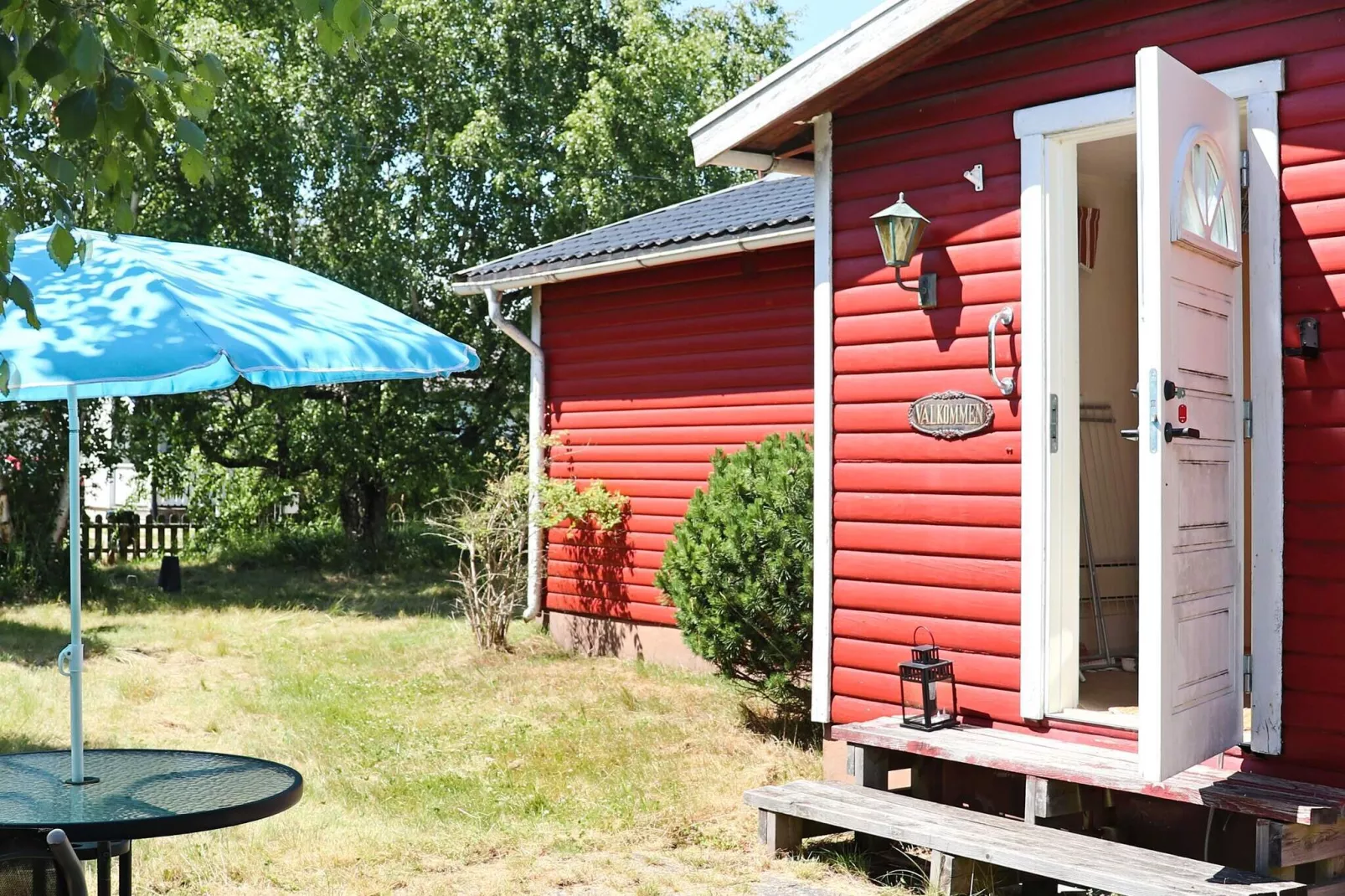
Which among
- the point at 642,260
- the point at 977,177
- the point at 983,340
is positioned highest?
the point at 642,260

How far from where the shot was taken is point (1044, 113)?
5.13 meters

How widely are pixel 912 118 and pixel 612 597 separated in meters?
5.70

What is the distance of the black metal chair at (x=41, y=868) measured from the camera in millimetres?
2367

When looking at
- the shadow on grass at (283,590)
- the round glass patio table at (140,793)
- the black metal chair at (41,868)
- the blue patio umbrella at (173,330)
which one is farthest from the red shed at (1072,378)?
the shadow on grass at (283,590)

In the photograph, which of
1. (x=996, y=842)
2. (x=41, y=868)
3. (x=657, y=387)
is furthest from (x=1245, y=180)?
(x=657, y=387)

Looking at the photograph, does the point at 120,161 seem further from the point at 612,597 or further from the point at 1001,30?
the point at 612,597

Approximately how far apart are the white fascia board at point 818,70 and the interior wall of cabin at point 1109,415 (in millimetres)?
1988

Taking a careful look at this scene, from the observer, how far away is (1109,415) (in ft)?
23.7

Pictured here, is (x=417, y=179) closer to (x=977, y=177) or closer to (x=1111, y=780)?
(x=977, y=177)

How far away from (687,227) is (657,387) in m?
1.27

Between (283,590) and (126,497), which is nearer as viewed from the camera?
(283,590)

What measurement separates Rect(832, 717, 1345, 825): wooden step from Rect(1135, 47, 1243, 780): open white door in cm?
16

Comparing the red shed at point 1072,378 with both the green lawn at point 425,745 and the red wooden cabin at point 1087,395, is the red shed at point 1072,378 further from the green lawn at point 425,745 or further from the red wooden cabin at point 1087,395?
the green lawn at point 425,745

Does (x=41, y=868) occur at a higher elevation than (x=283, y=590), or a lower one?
higher
